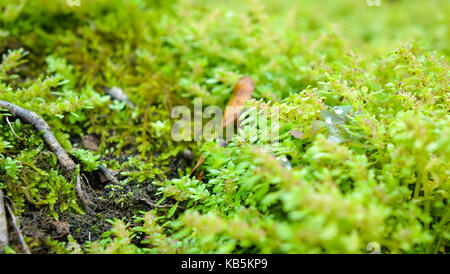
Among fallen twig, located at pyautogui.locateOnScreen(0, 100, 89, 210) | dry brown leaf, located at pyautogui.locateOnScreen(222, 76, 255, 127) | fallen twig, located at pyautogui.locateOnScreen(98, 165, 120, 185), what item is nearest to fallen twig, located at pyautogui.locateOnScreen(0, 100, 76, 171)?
fallen twig, located at pyautogui.locateOnScreen(0, 100, 89, 210)

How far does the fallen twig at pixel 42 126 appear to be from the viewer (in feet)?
5.94

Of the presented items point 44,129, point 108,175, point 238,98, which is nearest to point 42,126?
point 44,129

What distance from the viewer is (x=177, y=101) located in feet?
8.10

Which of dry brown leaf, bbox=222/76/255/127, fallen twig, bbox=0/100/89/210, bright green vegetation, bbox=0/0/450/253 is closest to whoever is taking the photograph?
bright green vegetation, bbox=0/0/450/253

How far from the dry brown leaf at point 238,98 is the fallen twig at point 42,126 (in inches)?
37.7

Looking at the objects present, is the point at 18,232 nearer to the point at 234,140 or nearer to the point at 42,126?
the point at 42,126

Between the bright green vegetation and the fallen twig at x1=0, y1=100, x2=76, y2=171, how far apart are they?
1.6 inches

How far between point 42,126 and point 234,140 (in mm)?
1056

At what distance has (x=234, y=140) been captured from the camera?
1784 mm

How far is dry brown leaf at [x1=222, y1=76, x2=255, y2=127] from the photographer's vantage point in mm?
2211

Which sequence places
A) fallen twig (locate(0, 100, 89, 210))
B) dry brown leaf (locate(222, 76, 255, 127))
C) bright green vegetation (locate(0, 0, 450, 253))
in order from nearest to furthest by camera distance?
bright green vegetation (locate(0, 0, 450, 253)) → fallen twig (locate(0, 100, 89, 210)) → dry brown leaf (locate(222, 76, 255, 127))

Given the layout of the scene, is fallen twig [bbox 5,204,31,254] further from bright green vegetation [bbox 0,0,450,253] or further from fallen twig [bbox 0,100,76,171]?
fallen twig [bbox 0,100,76,171]
